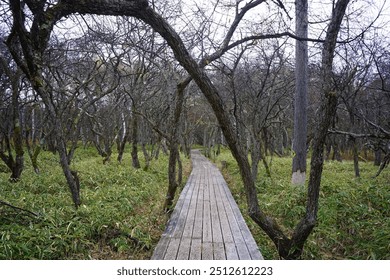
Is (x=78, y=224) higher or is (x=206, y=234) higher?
(x=78, y=224)

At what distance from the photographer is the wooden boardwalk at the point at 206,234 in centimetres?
365

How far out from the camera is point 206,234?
14.5 ft

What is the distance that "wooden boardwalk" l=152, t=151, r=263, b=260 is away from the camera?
144 inches

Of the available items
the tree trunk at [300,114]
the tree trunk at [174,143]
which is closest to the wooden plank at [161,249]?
the tree trunk at [174,143]

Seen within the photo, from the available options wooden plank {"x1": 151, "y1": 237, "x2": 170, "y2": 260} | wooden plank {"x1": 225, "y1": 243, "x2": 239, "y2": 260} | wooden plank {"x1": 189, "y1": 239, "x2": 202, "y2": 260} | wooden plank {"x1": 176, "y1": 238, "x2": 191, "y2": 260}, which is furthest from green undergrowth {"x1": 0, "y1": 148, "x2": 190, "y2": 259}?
wooden plank {"x1": 225, "y1": 243, "x2": 239, "y2": 260}

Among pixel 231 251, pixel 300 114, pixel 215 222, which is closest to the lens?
pixel 231 251

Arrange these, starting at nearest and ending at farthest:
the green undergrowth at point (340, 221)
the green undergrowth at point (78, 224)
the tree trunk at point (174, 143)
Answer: the green undergrowth at point (78, 224) → the green undergrowth at point (340, 221) → the tree trunk at point (174, 143)

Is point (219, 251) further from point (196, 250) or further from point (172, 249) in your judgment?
point (172, 249)

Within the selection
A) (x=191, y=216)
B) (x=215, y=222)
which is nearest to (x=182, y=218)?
(x=191, y=216)

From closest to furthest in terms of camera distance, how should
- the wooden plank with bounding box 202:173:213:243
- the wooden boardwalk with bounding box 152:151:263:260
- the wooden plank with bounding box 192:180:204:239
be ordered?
1. the wooden boardwalk with bounding box 152:151:263:260
2. the wooden plank with bounding box 202:173:213:243
3. the wooden plank with bounding box 192:180:204:239

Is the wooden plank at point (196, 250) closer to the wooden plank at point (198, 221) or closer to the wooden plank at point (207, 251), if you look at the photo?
the wooden plank at point (207, 251)

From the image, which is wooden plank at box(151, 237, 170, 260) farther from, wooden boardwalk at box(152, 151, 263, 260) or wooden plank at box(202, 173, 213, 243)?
wooden plank at box(202, 173, 213, 243)
